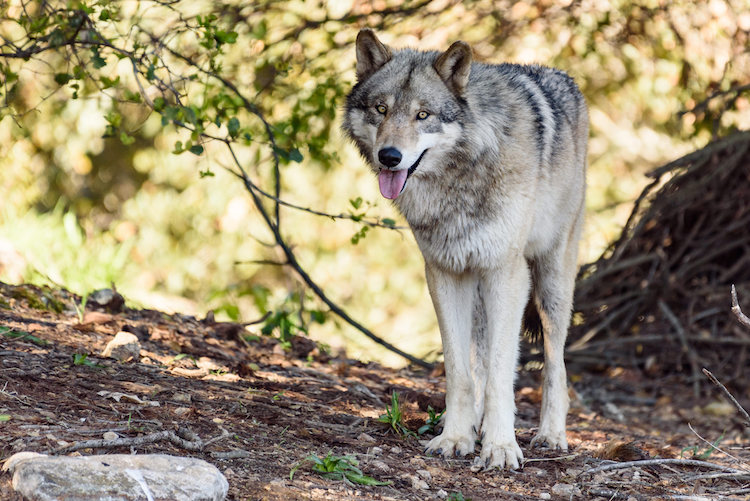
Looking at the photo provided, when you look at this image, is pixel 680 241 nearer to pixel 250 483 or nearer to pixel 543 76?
pixel 543 76

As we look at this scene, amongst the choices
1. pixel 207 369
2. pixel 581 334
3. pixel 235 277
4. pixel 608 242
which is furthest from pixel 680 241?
pixel 235 277

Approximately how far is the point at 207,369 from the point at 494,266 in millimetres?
1579

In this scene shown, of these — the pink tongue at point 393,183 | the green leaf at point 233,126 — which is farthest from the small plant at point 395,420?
the green leaf at point 233,126

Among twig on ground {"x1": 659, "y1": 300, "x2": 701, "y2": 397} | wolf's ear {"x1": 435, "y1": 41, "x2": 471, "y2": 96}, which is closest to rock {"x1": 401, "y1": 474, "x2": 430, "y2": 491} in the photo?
wolf's ear {"x1": 435, "y1": 41, "x2": 471, "y2": 96}

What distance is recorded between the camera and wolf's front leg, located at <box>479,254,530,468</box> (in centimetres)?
349

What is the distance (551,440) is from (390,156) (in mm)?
1651

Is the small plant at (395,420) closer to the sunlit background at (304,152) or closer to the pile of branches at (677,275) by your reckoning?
the sunlit background at (304,152)

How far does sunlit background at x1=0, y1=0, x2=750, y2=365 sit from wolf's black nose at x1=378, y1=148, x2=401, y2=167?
223 cm

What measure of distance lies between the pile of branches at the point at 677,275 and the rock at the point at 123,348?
353cm

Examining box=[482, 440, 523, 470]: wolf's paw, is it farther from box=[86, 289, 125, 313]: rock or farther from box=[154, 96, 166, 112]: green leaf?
box=[86, 289, 125, 313]: rock

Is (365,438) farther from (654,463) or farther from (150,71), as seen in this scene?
(150,71)

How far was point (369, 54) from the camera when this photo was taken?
3867 millimetres

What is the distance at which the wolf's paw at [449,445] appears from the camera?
356 centimetres

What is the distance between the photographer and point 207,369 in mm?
4160
